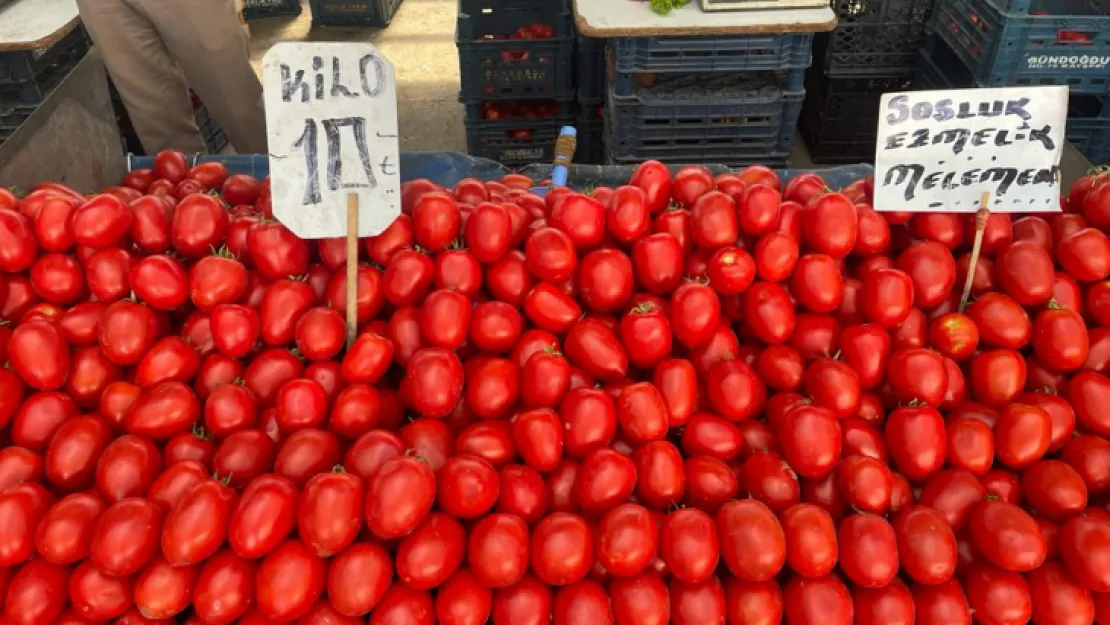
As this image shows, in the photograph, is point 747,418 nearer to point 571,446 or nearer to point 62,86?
point 571,446

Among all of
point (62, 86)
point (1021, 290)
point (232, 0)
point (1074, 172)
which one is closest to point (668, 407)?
point (1021, 290)

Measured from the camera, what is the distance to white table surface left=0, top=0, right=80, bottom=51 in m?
3.41

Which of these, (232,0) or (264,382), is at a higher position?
(232,0)

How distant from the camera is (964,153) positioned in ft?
5.38

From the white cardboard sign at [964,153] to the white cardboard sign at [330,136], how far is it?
98 cm

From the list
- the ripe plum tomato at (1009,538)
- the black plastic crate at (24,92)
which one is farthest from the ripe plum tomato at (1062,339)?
the black plastic crate at (24,92)

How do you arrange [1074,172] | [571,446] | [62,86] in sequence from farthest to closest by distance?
[1074,172]
[62,86]
[571,446]

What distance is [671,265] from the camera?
1.57m

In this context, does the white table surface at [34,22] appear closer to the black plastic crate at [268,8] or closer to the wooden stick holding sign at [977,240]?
the black plastic crate at [268,8]

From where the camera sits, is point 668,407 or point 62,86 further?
point 62,86

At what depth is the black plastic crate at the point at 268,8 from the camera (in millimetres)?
7094

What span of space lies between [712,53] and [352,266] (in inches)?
91.8

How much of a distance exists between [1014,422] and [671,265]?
0.65 meters

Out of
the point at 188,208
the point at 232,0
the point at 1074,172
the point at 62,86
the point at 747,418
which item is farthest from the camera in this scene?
the point at 232,0
